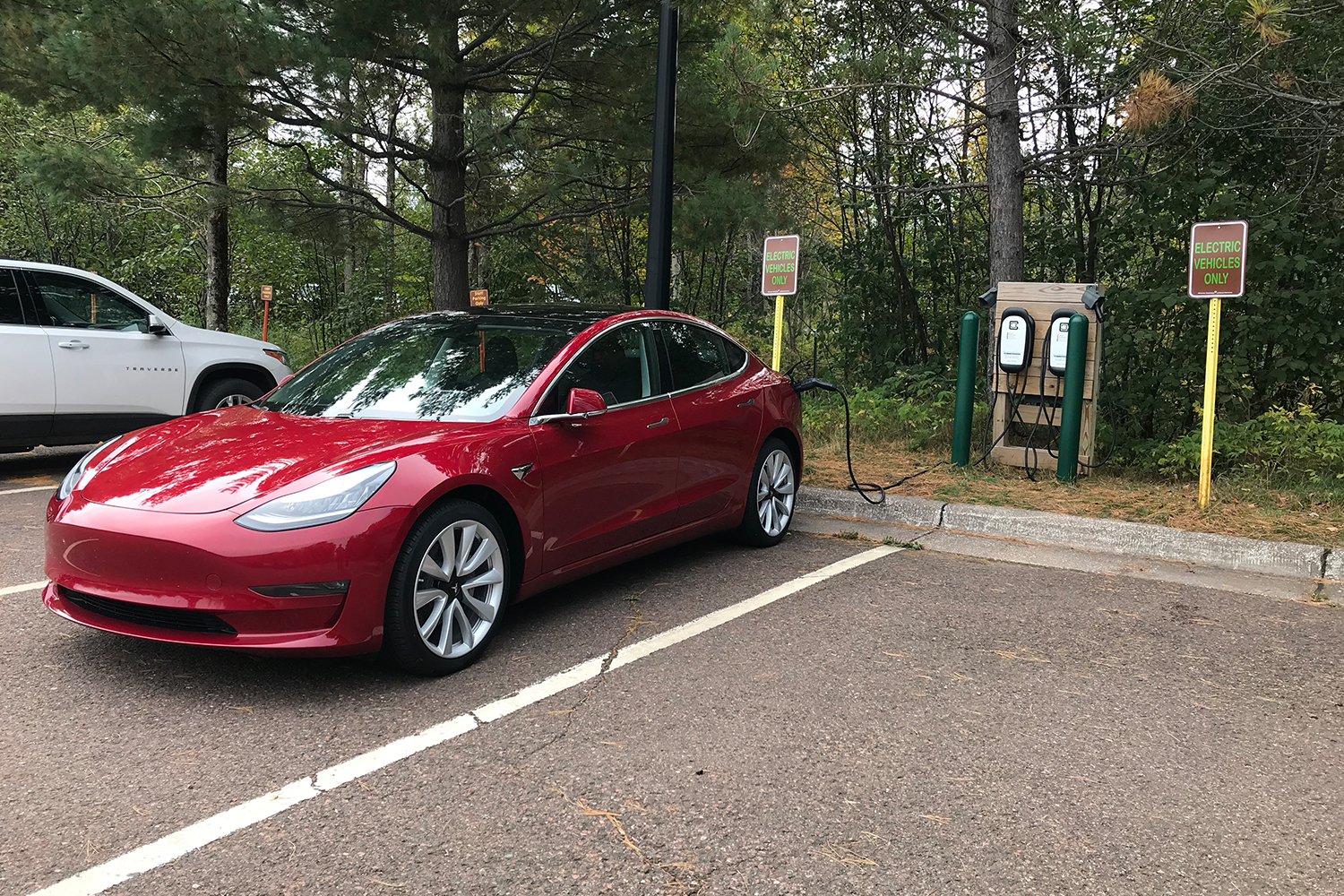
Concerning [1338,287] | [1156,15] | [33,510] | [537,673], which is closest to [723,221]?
[1156,15]

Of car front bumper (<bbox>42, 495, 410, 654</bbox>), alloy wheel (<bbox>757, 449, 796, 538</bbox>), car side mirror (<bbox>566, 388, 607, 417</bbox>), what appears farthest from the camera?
alloy wheel (<bbox>757, 449, 796, 538</bbox>)

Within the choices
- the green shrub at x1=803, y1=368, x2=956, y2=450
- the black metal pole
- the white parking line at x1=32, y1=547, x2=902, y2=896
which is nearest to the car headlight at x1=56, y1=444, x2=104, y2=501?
the white parking line at x1=32, y1=547, x2=902, y2=896

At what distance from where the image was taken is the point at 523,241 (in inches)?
659

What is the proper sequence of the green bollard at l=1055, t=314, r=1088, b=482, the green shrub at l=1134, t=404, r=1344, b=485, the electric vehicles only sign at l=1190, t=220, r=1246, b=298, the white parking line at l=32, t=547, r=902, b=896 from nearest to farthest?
the white parking line at l=32, t=547, r=902, b=896 → the electric vehicles only sign at l=1190, t=220, r=1246, b=298 → the green bollard at l=1055, t=314, r=1088, b=482 → the green shrub at l=1134, t=404, r=1344, b=485

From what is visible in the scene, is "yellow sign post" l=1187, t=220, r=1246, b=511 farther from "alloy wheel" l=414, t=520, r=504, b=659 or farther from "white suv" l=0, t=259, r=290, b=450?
"white suv" l=0, t=259, r=290, b=450

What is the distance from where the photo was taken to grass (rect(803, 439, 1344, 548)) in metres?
6.59

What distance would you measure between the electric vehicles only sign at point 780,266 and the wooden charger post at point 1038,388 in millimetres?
1752

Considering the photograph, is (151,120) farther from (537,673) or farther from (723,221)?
(537,673)

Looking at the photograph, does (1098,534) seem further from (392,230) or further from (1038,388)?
(392,230)

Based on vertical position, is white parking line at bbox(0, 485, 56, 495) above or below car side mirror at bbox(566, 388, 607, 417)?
below

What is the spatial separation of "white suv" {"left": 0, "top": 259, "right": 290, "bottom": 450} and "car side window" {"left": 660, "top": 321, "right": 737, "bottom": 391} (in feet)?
16.2

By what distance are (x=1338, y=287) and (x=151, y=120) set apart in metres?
11.1

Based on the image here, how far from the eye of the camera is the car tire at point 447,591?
3.87m

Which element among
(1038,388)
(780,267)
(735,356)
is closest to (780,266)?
(780,267)
